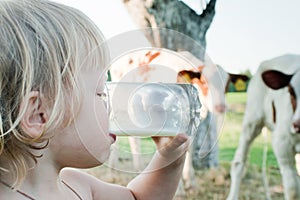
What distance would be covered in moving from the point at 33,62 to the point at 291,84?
175cm

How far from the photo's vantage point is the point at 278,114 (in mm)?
2424

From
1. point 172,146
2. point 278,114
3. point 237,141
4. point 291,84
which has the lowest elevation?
point 237,141

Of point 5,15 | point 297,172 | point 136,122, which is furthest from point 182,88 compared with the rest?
point 297,172

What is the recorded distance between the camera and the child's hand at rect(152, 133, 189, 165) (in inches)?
26.2

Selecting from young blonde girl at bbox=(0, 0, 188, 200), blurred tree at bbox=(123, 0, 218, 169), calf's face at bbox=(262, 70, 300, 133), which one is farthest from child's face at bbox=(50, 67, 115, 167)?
calf's face at bbox=(262, 70, 300, 133)

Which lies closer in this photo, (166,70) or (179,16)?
(166,70)

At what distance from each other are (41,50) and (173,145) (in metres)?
0.15

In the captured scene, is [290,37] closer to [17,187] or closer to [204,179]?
[204,179]

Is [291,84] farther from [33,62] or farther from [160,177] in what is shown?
[33,62]

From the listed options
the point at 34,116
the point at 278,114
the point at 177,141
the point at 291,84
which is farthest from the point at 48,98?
the point at 278,114

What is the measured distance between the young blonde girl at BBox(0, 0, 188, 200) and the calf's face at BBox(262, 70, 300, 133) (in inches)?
63.8

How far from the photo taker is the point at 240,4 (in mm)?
2555

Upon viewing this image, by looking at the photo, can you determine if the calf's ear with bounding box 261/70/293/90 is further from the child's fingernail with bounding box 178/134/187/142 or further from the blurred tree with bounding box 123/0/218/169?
the child's fingernail with bounding box 178/134/187/142

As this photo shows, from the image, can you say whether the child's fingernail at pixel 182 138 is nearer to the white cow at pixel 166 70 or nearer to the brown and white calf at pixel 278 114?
the white cow at pixel 166 70
